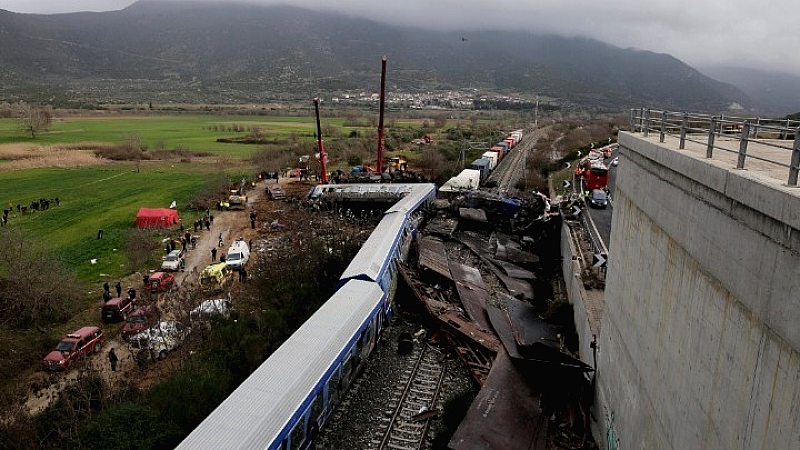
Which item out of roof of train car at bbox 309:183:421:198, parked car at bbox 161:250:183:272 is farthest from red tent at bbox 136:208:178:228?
roof of train car at bbox 309:183:421:198

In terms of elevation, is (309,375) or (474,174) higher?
(474,174)

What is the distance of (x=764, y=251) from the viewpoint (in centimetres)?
589

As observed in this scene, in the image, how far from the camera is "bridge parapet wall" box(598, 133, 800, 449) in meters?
5.52

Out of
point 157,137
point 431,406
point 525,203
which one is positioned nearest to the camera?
point 431,406

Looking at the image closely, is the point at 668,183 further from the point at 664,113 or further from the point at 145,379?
the point at 145,379

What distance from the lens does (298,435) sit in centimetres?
1243

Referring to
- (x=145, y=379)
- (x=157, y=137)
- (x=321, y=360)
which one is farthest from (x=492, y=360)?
(x=157, y=137)

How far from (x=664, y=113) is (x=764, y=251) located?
18.2ft

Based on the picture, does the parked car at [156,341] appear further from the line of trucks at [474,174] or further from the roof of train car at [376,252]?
the line of trucks at [474,174]

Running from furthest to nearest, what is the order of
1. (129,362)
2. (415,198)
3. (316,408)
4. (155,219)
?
(155,219) → (415,198) → (129,362) → (316,408)

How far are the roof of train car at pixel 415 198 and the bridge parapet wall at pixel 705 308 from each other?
20502 millimetres

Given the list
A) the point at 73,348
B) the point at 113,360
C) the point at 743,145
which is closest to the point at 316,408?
the point at 113,360

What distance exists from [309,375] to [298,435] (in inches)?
57.0

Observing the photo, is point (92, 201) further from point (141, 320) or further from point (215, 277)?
point (141, 320)
